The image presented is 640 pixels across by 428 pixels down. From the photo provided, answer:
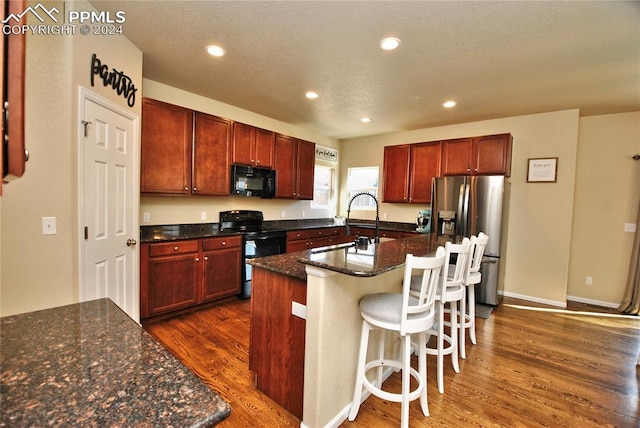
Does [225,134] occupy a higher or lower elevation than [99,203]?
higher

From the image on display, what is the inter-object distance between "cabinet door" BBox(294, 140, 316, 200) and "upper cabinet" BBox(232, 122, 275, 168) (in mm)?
585

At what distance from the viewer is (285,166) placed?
4.66m

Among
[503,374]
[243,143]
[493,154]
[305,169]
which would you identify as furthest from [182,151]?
[493,154]

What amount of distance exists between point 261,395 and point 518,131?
15.3ft

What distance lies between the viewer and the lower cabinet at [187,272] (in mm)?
2936

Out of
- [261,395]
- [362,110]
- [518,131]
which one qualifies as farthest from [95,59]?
[518,131]

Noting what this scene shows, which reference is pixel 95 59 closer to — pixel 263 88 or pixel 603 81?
pixel 263 88

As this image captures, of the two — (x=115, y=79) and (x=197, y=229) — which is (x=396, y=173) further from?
(x=115, y=79)

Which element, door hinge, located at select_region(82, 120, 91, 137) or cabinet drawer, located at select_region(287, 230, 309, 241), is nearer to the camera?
door hinge, located at select_region(82, 120, 91, 137)

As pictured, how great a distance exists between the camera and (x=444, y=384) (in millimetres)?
2172

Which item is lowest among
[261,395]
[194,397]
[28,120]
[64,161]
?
[261,395]

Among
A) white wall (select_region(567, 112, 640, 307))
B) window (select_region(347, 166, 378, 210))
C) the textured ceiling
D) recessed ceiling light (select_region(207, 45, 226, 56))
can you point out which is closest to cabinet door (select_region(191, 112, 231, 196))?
the textured ceiling

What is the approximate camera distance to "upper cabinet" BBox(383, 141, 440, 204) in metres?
4.70

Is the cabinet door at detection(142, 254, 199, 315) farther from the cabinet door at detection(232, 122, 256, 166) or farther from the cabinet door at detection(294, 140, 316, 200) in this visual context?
the cabinet door at detection(294, 140, 316, 200)
